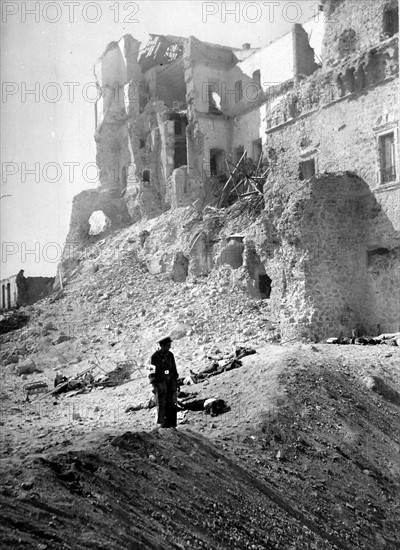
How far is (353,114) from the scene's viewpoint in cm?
1909

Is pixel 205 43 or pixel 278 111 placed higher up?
pixel 205 43

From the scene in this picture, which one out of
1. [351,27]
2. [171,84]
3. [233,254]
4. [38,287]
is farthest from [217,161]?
[351,27]

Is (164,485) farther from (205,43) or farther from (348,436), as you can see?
Answer: (205,43)

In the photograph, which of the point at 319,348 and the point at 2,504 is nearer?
the point at 2,504

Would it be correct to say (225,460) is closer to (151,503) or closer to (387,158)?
(151,503)

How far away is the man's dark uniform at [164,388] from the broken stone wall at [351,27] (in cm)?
1229

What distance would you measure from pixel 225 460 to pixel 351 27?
14.9 m

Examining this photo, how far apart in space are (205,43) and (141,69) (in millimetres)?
3931

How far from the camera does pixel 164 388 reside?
33.8ft

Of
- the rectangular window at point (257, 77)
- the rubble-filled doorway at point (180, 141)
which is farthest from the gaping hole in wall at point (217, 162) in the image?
the rectangular window at point (257, 77)

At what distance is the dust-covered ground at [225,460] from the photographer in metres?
7.62

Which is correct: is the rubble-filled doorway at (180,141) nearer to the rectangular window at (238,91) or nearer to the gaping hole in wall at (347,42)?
the rectangular window at (238,91)

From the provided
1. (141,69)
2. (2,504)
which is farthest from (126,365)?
(141,69)

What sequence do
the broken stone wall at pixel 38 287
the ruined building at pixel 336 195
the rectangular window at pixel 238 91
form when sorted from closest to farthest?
the ruined building at pixel 336 195, the rectangular window at pixel 238 91, the broken stone wall at pixel 38 287
